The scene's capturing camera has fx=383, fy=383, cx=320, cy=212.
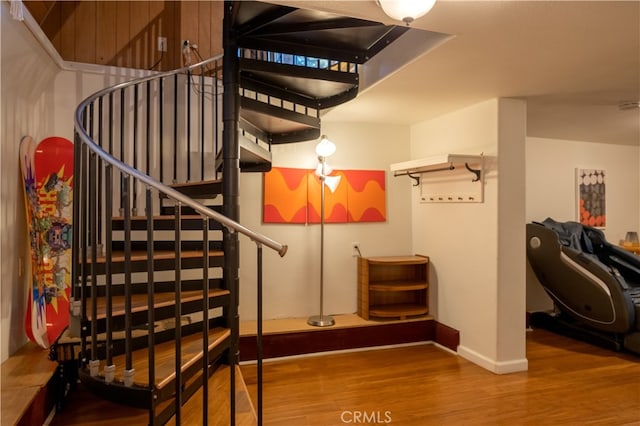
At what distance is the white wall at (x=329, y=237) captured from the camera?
3836 mm

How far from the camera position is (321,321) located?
12.3 ft

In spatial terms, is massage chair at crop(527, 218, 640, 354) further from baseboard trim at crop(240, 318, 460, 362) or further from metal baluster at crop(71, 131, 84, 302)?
metal baluster at crop(71, 131, 84, 302)

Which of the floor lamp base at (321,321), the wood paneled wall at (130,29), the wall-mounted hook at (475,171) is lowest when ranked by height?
the floor lamp base at (321,321)

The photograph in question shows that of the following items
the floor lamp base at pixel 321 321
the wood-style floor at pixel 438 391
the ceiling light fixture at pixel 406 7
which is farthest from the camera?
the floor lamp base at pixel 321 321

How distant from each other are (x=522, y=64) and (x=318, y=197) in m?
2.21

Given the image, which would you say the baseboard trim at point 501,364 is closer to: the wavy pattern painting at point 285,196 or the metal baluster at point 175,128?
the wavy pattern painting at point 285,196

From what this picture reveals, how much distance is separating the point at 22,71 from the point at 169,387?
2366 millimetres

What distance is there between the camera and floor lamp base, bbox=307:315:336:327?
146 inches

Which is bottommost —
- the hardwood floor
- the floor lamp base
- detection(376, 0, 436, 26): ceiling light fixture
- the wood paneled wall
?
the hardwood floor

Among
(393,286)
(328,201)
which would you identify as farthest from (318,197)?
(393,286)

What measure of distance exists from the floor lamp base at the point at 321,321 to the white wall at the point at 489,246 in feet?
3.85

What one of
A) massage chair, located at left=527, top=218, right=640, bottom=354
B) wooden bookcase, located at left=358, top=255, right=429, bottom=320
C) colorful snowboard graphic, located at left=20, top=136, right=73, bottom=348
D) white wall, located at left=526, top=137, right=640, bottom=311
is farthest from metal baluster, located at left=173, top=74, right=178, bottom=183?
white wall, located at left=526, top=137, right=640, bottom=311

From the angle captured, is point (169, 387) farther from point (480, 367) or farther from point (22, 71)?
point (480, 367)

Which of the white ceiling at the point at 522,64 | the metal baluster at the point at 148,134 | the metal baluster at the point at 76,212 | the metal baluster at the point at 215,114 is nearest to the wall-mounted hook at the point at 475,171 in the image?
the white ceiling at the point at 522,64
